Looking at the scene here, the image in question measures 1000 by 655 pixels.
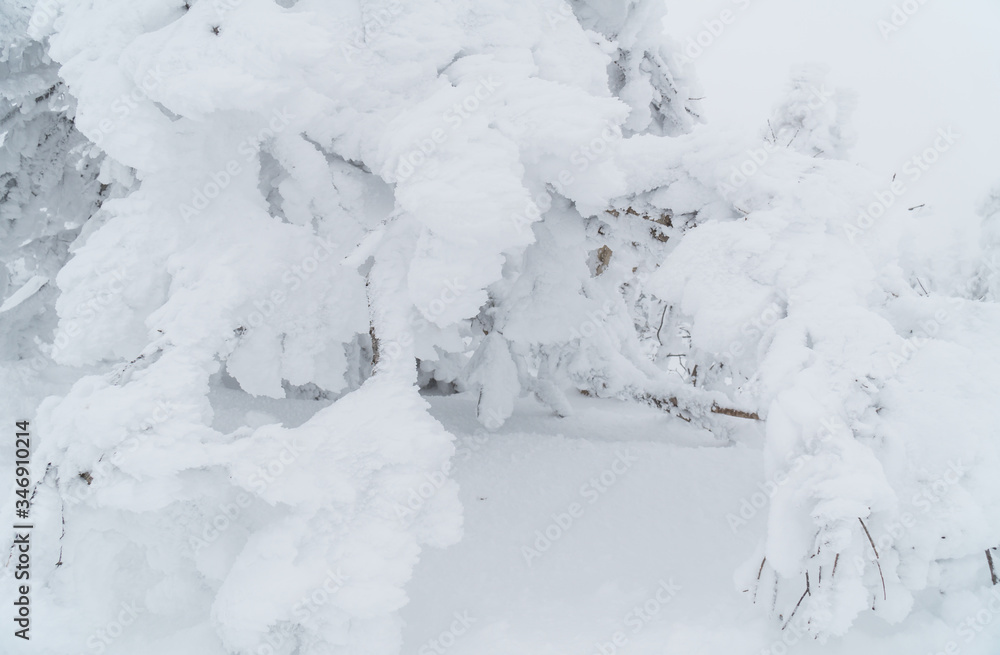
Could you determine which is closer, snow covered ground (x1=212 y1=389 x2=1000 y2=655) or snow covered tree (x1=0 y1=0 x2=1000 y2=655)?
snow covered tree (x1=0 y1=0 x2=1000 y2=655)

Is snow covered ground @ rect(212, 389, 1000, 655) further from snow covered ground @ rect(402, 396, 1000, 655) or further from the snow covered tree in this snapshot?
the snow covered tree

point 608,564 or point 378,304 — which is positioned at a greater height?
point 378,304

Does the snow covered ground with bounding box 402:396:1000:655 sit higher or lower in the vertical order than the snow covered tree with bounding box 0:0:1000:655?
lower

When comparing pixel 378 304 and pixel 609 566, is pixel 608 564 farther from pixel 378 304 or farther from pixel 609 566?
pixel 378 304

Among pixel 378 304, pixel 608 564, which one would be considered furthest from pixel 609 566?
pixel 378 304

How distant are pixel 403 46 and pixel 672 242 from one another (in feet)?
6.55

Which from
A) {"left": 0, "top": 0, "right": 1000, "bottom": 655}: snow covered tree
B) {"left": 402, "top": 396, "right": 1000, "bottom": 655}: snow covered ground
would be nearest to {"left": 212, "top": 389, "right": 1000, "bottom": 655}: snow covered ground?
{"left": 402, "top": 396, "right": 1000, "bottom": 655}: snow covered ground

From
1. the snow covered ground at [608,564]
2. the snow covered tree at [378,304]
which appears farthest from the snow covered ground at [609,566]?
the snow covered tree at [378,304]

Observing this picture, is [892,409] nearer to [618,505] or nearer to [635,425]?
[618,505]

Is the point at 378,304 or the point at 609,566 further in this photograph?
the point at 609,566

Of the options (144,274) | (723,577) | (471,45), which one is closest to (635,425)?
(723,577)

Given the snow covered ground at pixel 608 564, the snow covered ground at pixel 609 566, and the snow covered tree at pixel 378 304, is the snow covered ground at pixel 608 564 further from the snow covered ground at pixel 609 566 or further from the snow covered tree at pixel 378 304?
the snow covered tree at pixel 378 304

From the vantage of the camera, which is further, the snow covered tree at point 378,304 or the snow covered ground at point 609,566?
the snow covered ground at point 609,566

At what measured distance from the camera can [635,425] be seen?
6289 mm
